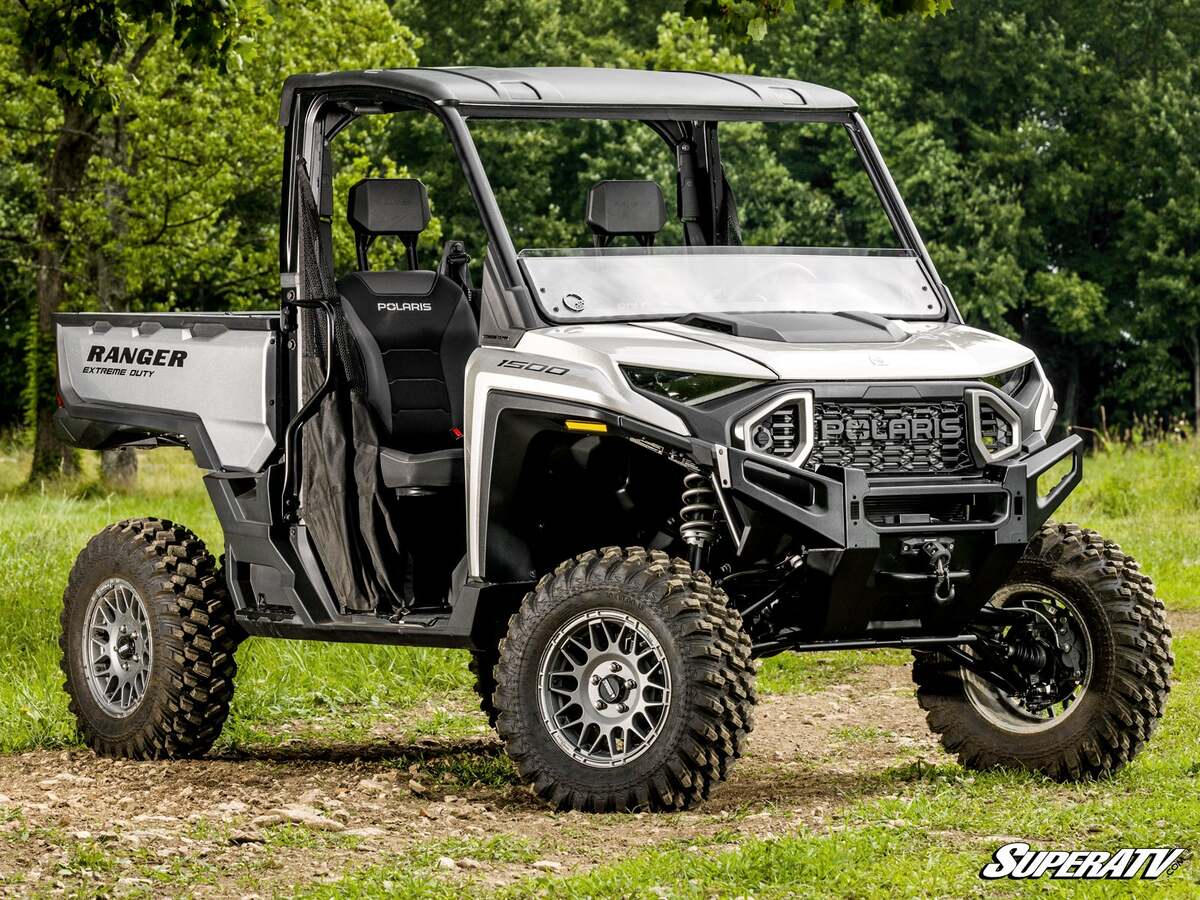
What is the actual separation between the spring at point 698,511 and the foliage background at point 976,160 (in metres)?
23.3

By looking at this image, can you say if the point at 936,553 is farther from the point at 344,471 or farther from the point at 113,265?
the point at 113,265

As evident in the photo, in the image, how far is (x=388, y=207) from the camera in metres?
7.70

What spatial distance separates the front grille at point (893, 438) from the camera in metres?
6.34

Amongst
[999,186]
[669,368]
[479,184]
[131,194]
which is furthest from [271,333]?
[999,186]

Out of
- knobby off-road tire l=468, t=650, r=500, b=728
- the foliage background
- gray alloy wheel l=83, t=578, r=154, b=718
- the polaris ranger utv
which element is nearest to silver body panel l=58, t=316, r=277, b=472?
the polaris ranger utv

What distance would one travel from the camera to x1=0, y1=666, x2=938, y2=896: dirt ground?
19.1 ft

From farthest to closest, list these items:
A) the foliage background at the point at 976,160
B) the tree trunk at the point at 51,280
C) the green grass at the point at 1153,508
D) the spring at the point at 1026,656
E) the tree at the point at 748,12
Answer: the foliage background at the point at 976,160 < the tree trunk at the point at 51,280 < the green grass at the point at 1153,508 < the tree at the point at 748,12 < the spring at the point at 1026,656

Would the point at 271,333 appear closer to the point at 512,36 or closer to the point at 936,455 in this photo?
the point at 936,455

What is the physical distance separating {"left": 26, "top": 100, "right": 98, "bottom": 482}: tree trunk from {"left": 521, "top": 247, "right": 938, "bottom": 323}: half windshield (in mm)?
17671

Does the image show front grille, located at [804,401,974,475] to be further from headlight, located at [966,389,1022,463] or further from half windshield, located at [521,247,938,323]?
half windshield, located at [521,247,938,323]

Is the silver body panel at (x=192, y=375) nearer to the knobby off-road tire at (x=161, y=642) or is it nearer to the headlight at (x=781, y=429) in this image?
the knobby off-road tire at (x=161, y=642)

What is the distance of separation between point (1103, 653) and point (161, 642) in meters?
3.55

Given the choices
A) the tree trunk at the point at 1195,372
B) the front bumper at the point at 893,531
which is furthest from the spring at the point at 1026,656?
the tree trunk at the point at 1195,372

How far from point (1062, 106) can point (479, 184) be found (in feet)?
146
